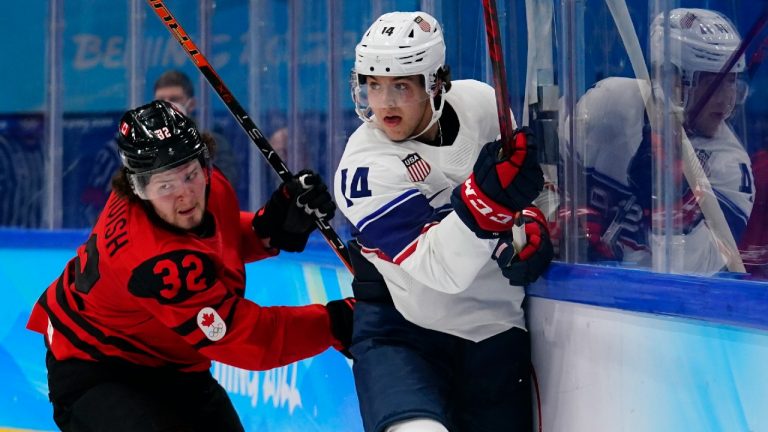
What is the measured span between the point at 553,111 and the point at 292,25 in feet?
6.73

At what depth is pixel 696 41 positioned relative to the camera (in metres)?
1.95

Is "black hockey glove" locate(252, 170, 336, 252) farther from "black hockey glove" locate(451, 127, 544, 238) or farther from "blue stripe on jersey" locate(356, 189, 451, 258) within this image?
"black hockey glove" locate(451, 127, 544, 238)

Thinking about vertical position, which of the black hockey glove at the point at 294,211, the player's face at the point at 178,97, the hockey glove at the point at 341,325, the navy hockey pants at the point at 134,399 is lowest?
the navy hockey pants at the point at 134,399

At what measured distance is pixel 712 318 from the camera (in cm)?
180

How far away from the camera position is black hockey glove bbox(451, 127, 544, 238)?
198cm

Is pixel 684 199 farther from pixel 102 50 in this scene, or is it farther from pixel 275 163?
pixel 102 50

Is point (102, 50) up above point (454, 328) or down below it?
above

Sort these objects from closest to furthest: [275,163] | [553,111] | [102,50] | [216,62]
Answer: [553,111]
[275,163]
[216,62]
[102,50]

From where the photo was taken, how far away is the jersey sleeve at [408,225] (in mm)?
2135

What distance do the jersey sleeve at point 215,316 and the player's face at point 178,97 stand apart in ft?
7.00

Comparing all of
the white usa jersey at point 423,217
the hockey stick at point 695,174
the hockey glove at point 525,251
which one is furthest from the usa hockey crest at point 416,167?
the hockey stick at point 695,174

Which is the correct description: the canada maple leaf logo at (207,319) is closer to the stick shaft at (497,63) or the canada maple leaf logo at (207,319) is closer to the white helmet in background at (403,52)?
the white helmet in background at (403,52)

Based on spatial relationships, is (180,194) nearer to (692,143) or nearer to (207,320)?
(207,320)

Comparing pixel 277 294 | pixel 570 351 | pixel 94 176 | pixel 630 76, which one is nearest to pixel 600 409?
pixel 570 351
